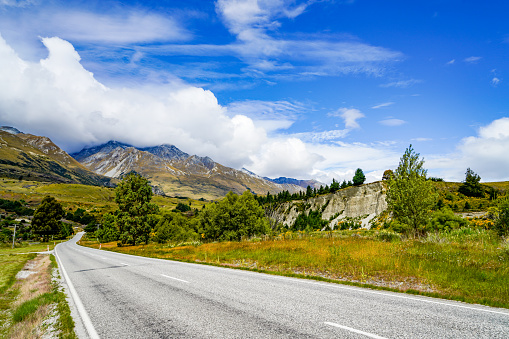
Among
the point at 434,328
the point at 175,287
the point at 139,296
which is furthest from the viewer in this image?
the point at 175,287

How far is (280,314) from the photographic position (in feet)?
21.4

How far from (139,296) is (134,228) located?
4210 centimetres

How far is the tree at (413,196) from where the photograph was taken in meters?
19.9

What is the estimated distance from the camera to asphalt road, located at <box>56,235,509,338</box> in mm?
5348

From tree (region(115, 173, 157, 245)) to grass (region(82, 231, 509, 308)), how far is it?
3459cm

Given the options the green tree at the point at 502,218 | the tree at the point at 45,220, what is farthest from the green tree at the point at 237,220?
the tree at the point at 45,220

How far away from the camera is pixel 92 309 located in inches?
326

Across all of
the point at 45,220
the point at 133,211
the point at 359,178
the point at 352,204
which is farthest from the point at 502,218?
the point at 45,220

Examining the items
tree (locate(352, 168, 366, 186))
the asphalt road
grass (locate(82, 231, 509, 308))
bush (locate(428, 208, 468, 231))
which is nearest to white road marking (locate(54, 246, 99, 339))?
the asphalt road

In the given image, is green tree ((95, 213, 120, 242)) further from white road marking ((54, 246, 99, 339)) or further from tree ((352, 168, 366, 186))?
white road marking ((54, 246, 99, 339))

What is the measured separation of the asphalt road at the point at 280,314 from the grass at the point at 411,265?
1365mm

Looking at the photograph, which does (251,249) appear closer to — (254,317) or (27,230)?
(254,317)

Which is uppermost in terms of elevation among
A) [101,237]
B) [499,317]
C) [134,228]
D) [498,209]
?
[498,209]

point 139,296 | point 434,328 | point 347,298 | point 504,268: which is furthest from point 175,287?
point 504,268
